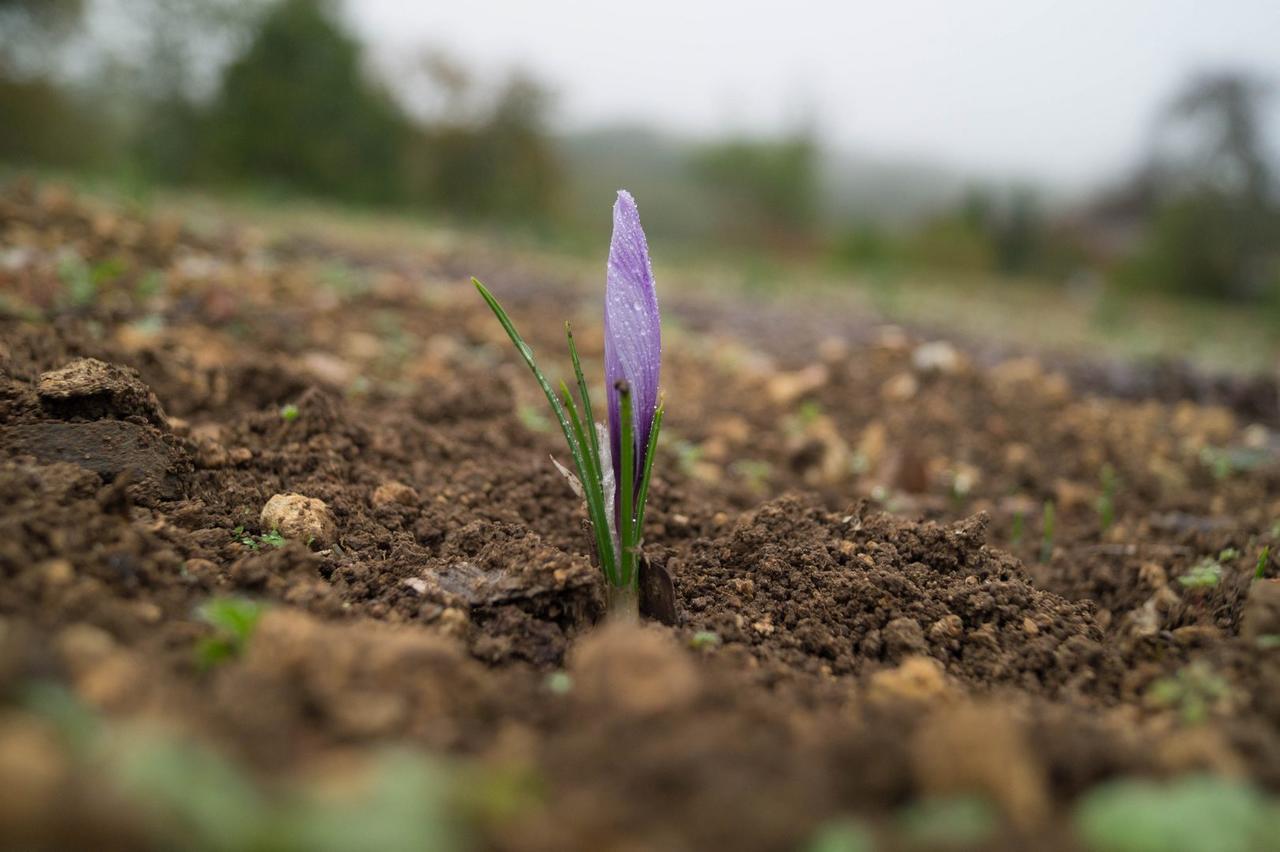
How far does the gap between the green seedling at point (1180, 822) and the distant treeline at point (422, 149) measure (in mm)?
11765

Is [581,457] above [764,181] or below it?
below

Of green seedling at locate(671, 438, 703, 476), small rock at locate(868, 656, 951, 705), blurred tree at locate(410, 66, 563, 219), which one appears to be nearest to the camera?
small rock at locate(868, 656, 951, 705)

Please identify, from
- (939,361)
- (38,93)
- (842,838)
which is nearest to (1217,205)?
(939,361)

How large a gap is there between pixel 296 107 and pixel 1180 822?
18185 mm

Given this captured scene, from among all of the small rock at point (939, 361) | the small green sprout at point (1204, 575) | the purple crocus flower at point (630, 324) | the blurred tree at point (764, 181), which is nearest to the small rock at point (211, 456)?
the purple crocus flower at point (630, 324)

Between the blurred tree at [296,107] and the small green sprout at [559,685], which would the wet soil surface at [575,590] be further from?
the blurred tree at [296,107]

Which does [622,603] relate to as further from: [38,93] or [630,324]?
[38,93]

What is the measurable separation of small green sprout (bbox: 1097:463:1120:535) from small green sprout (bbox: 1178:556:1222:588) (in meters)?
0.40

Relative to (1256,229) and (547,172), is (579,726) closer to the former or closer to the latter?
(1256,229)

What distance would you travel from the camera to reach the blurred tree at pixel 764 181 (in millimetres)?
30359

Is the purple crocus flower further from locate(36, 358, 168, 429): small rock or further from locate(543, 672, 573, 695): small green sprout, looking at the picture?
locate(36, 358, 168, 429): small rock

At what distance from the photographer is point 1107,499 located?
2305 millimetres

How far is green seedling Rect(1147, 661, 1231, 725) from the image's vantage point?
3.81ft

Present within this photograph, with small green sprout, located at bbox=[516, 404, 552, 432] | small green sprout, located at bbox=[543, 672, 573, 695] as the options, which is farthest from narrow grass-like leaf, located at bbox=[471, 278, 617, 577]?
small green sprout, located at bbox=[516, 404, 552, 432]
